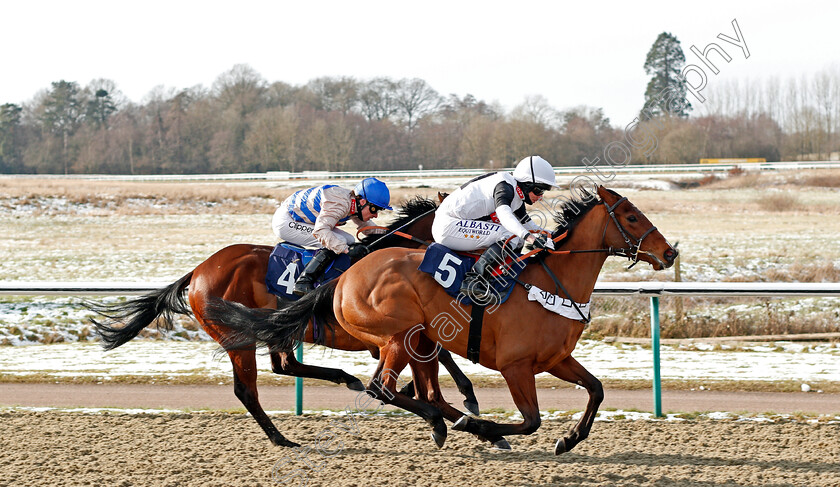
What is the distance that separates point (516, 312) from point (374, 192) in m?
1.34

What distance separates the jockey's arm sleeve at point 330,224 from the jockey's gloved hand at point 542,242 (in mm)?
1274

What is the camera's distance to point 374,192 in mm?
5145

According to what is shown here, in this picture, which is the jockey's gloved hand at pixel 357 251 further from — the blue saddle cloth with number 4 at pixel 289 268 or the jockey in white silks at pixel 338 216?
the blue saddle cloth with number 4 at pixel 289 268

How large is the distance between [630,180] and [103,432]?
20.9 meters

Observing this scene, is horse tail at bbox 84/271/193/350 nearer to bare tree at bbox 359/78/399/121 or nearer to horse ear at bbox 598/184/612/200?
horse ear at bbox 598/184/612/200

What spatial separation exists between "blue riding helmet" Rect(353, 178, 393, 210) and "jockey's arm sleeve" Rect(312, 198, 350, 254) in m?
0.14

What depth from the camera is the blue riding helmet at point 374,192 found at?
16.9 feet

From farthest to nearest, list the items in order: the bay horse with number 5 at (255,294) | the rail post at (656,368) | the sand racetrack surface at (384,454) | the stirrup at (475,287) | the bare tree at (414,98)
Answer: the bare tree at (414,98) < the rail post at (656,368) < the bay horse with number 5 at (255,294) < the stirrup at (475,287) < the sand racetrack surface at (384,454)

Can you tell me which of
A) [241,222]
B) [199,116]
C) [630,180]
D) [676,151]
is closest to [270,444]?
[241,222]

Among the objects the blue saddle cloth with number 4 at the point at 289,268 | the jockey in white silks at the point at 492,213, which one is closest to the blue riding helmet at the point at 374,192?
the blue saddle cloth with number 4 at the point at 289,268

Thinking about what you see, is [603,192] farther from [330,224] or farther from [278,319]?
[278,319]

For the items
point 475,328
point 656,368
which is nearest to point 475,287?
point 475,328

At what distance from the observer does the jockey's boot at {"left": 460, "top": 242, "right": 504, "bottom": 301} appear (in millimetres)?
4336

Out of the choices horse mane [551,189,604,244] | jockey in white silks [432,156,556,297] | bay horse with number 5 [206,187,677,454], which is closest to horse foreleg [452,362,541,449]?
bay horse with number 5 [206,187,677,454]
